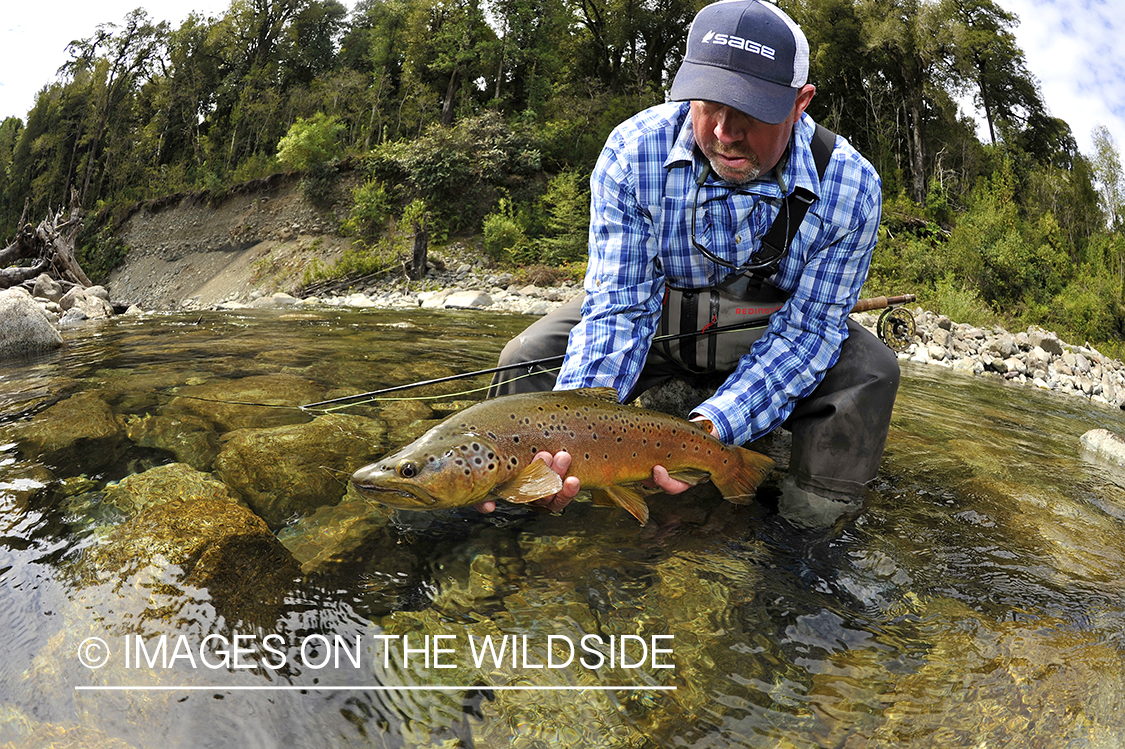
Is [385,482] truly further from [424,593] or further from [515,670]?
[515,670]

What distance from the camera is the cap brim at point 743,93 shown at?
2.32 metres

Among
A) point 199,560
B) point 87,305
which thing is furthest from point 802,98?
point 87,305

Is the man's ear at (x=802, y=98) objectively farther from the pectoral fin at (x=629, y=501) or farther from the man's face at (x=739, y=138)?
the pectoral fin at (x=629, y=501)

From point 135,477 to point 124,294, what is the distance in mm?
42027

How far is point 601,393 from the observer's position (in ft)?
8.82

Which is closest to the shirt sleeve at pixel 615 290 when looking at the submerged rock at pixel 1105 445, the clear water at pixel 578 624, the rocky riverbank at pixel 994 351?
the clear water at pixel 578 624

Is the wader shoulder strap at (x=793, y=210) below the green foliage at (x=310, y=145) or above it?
below

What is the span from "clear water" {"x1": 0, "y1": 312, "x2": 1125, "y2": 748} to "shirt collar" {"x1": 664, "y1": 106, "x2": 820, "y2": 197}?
1.45m

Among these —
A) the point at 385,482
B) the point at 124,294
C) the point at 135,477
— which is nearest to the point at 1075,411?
the point at 385,482

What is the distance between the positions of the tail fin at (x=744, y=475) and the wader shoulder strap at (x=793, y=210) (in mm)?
873

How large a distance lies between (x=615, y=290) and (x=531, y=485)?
1.08m

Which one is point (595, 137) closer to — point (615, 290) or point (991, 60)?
point (991, 60)

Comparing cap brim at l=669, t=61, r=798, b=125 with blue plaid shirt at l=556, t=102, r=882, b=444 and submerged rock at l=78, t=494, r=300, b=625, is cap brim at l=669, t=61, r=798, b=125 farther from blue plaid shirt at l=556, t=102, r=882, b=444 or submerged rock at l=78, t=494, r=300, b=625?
submerged rock at l=78, t=494, r=300, b=625

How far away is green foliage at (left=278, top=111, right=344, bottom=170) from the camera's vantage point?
31797 mm
